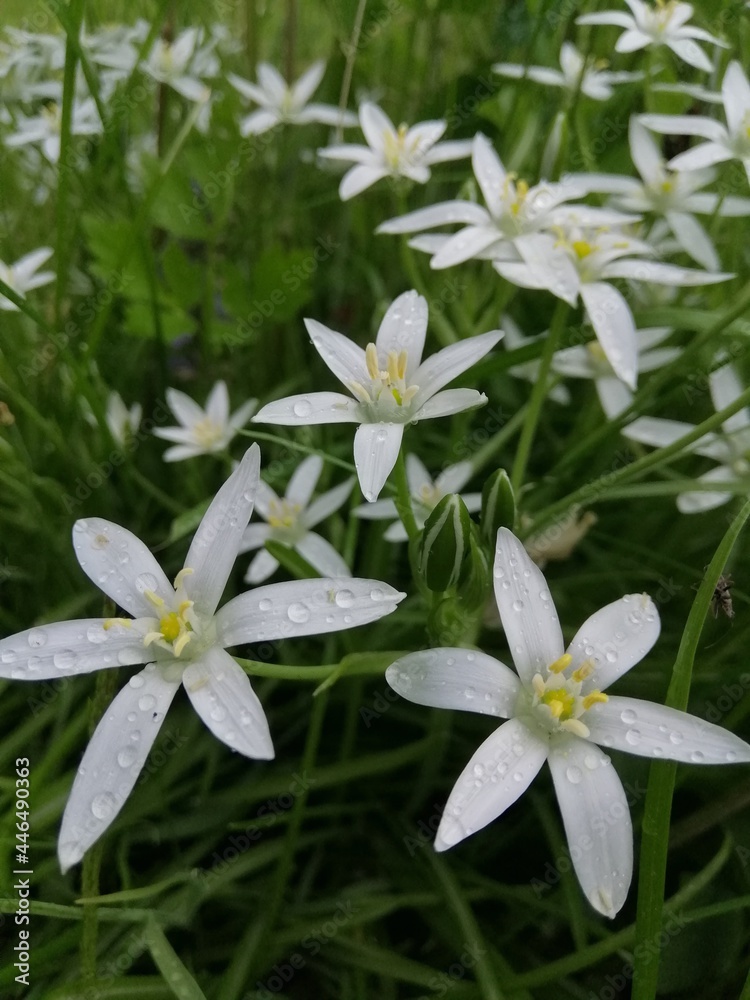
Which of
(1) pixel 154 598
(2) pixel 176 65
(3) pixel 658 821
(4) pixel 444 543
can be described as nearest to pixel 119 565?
(1) pixel 154 598

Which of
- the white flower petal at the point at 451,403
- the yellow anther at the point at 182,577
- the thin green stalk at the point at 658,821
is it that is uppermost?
the white flower petal at the point at 451,403

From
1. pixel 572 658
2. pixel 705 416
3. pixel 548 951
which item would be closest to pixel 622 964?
pixel 548 951

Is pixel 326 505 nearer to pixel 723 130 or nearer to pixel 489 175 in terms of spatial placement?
pixel 489 175

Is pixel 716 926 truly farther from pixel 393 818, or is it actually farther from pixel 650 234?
pixel 650 234


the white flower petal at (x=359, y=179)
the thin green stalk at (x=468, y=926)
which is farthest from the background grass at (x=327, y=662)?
the white flower petal at (x=359, y=179)

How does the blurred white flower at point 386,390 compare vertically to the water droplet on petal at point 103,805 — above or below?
above

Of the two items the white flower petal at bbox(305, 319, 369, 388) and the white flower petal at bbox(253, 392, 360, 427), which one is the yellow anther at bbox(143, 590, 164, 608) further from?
the white flower petal at bbox(305, 319, 369, 388)

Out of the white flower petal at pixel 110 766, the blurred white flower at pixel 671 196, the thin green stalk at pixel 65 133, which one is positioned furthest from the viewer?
the blurred white flower at pixel 671 196

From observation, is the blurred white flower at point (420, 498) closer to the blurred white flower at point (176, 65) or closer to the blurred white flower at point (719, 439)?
the blurred white flower at point (719, 439)
